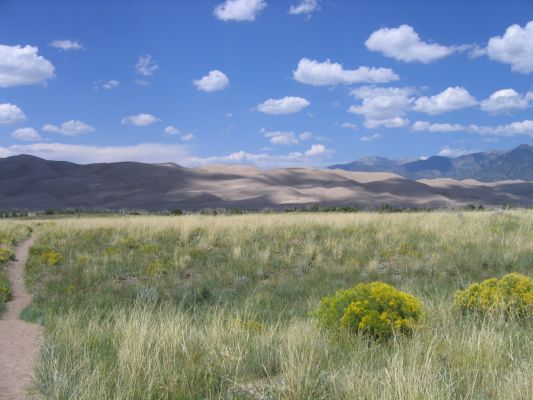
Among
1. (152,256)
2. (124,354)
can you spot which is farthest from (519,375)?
(152,256)

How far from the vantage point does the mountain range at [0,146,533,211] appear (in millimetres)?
76312

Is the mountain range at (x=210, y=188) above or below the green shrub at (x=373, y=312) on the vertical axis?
above

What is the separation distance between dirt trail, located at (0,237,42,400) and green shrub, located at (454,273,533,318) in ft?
17.4

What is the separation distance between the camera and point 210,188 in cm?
9925

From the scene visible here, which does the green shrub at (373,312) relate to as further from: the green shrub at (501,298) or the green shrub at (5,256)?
the green shrub at (5,256)

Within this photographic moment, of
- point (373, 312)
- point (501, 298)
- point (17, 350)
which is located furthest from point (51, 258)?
point (501, 298)

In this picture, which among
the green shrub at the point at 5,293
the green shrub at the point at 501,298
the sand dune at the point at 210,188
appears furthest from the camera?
the sand dune at the point at 210,188

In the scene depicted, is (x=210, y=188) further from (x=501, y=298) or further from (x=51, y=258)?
(x=501, y=298)

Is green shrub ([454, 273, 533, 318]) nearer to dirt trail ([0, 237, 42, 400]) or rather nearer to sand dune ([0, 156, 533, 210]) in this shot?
dirt trail ([0, 237, 42, 400])

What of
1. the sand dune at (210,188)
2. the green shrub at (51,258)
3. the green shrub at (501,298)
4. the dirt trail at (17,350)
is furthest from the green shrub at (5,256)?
the sand dune at (210,188)

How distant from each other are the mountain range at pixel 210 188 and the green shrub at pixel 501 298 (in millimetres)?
59117

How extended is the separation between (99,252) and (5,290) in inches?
189

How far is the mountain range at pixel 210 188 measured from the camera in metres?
76.3

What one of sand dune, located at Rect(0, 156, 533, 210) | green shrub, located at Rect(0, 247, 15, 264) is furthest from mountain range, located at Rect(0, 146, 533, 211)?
green shrub, located at Rect(0, 247, 15, 264)
